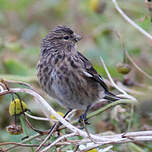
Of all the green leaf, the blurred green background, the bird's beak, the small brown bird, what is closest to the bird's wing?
the small brown bird

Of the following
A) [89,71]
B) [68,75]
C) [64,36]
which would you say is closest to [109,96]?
[89,71]

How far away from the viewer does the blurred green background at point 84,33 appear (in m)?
4.44

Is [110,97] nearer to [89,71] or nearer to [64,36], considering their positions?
[89,71]

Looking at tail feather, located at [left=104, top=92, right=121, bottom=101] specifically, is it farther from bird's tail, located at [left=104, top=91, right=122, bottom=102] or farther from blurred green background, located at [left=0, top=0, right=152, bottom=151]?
blurred green background, located at [left=0, top=0, right=152, bottom=151]

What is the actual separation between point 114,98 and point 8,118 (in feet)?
5.12

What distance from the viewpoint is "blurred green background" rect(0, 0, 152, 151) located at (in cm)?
444

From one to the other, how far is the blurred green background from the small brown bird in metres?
0.27

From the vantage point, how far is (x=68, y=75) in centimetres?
357

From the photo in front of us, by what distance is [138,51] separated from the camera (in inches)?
202

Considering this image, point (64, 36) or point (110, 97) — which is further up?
point (64, 36)

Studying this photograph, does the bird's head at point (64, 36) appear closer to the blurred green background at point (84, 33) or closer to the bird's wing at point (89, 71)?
the bird's wing at point (89, 71)

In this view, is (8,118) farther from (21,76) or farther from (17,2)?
(17,2)

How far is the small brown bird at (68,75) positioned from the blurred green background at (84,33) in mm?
268

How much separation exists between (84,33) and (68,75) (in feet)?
10.6
